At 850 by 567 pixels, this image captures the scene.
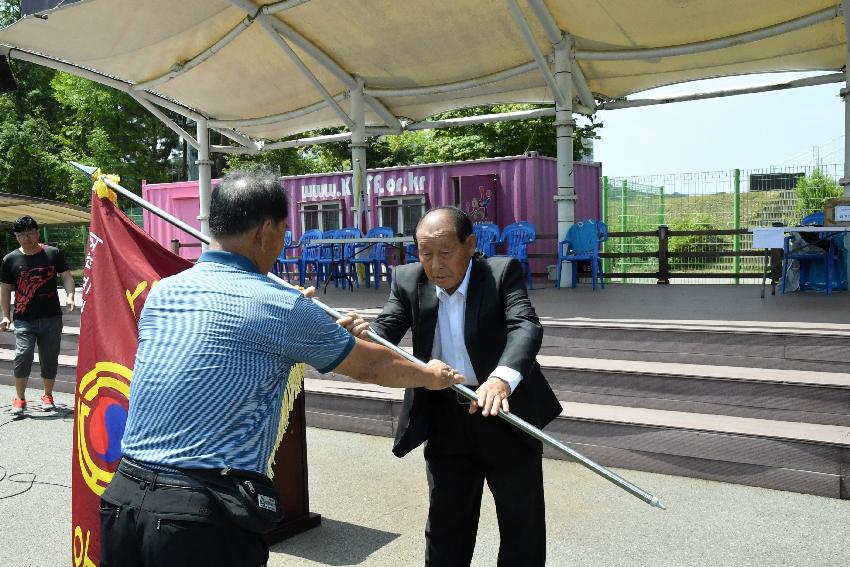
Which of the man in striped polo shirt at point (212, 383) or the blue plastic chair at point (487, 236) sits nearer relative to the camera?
the man in striped polo shirt at point (212, 383)

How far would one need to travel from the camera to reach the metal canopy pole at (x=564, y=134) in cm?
1059

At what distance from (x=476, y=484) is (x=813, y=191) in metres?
17.1

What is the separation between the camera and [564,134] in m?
10.9

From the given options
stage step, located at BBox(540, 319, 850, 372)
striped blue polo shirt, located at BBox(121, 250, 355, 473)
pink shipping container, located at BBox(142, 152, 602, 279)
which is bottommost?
stage step, located at BBox(540, 319, 850, 372)

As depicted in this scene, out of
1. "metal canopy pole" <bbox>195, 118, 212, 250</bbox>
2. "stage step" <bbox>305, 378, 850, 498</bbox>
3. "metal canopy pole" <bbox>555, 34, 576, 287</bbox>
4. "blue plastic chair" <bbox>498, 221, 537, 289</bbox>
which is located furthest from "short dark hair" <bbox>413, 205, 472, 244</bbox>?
"metal canopy pole" <bbox>195, 118, 212, 250</bbox>

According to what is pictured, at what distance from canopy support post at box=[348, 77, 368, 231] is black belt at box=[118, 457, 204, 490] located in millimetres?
11196

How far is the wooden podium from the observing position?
4340 mm

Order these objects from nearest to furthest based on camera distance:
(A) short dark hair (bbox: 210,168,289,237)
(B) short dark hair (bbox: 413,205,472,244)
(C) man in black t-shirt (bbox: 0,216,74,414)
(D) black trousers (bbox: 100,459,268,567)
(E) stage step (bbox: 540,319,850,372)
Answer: (D) black trousers (bbox: 100,459,268,567) < (A) short dark hair (bbox: 210,168,289,237) < (B) short dark hair (bbox: 413,205,472,244) < (E) stage step (bbox: 540,319,850,372) < (C) man in black t-shirt (bbox: 0,216,74,414)

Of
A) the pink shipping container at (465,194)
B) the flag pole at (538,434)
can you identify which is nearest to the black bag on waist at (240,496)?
the flag pole at (538,434)

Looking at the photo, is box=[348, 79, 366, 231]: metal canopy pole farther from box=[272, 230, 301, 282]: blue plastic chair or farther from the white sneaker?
the white sneaker

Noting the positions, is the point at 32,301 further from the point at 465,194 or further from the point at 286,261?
the point at 465,194

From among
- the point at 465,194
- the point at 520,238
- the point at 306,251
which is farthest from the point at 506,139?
the point at 520,238

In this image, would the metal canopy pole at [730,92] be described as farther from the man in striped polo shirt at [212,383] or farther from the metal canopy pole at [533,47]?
the man in striped polo shirt at [212,383]

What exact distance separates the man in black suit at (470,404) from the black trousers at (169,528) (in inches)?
41.5
